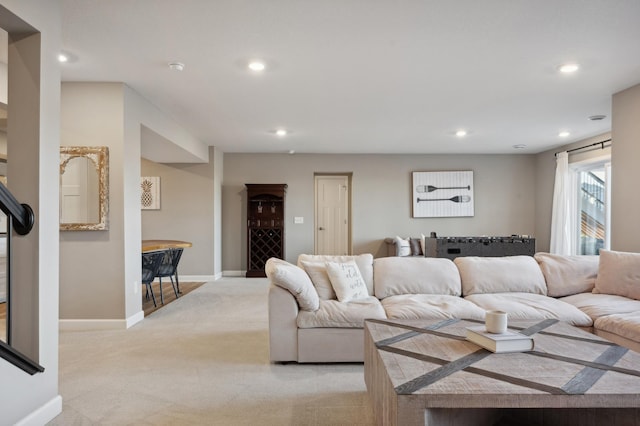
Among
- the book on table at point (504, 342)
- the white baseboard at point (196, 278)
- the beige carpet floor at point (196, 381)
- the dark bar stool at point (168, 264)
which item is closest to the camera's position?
the book on table at point (504, 342)

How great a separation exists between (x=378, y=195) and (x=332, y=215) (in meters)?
1.23

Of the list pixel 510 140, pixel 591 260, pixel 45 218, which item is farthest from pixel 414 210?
pixel 45 218

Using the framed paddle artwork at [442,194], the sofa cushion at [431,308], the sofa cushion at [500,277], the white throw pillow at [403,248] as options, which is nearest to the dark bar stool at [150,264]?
the sofa cushion at [431,308]

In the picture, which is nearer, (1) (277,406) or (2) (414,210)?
(1) (277,406)

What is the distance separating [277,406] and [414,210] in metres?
6.26

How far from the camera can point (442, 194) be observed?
26.8 feet

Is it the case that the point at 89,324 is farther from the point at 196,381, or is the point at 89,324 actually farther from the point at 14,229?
the point at 14,229

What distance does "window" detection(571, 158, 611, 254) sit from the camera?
6400mm

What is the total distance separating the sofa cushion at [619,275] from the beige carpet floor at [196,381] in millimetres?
2401

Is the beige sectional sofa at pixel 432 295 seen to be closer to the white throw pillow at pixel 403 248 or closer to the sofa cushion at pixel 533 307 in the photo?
the sofa cushion at pixel 533 307

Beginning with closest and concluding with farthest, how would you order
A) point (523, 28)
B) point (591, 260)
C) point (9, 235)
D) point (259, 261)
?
point (9, 235) → point (523, 28) → point (591, 260) → point (259, 261)

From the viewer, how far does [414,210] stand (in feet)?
26.7

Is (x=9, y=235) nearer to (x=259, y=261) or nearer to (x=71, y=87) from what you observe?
(x=71, y=87)

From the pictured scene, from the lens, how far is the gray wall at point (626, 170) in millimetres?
3992
